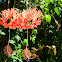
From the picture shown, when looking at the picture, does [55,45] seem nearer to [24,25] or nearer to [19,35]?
A: [19,35]

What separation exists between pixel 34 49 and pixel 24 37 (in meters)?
0.40

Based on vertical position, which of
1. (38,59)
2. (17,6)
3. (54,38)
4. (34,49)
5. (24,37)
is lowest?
(38,59)

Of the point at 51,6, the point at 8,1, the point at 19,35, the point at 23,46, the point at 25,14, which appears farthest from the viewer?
the point at 23,46

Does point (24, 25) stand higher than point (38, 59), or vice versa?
point (24, 25)

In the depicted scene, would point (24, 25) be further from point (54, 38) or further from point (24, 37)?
point (54, 38)

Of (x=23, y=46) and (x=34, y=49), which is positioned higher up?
(x=23, y=46)

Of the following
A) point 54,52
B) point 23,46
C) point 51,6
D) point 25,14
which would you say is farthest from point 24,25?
point 54,52

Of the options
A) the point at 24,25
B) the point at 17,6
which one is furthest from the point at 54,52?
the point at 24,25

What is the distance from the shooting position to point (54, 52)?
7.59 feet

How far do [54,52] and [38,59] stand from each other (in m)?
0.29

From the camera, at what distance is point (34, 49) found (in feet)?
7.37

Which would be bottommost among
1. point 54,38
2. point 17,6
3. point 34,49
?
point 34,49

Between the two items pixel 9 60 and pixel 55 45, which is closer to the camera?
pixel 9 60

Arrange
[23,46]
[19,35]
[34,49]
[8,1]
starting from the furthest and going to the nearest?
[34,49]
[23,46]
[19,35]
[8,1]
